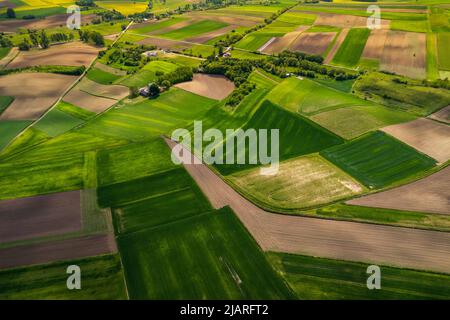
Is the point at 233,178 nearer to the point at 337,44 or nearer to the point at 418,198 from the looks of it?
the point at 418,198

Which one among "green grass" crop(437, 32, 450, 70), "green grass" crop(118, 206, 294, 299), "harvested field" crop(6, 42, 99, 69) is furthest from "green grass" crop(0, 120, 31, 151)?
"green grass" crop(437, 32, 450, 70)

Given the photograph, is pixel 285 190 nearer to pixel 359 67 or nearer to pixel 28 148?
pixel 28 148

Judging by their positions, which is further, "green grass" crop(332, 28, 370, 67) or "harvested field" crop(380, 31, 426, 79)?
"green grass" crop(332, 28, 370, 67)

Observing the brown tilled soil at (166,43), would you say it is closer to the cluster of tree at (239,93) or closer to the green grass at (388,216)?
the cluster of tree at (239,93)

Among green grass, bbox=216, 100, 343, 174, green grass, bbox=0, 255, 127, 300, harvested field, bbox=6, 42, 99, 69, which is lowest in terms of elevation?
green grass, bbox=0, 255, 127, 300

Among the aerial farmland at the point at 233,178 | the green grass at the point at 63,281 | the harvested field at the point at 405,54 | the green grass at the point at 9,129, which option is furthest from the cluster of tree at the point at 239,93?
the green grass at the point at 63,281

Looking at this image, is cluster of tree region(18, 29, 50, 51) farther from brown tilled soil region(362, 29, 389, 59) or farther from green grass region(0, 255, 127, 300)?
brown tilled soil region(362, 29, 389, 59)
